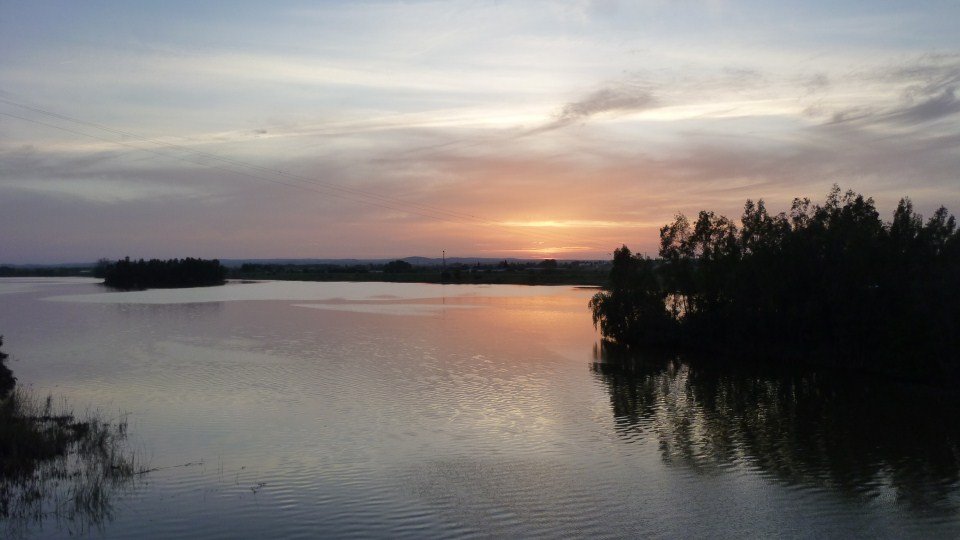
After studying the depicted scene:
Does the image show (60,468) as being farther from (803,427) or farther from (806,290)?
(806,290)

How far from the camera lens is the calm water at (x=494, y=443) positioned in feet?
43.3

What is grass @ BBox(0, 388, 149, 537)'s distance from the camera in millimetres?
12992

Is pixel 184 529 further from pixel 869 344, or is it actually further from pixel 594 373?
pixel 869 344

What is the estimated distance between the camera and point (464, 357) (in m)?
33.9

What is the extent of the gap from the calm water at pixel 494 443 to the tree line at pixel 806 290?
3.35 metres

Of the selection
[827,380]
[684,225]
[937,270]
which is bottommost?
[827,380]

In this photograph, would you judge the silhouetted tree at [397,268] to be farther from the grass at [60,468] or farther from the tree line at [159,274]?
the grass at [60,468]

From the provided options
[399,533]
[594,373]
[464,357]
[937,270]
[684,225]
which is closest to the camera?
[399,533]

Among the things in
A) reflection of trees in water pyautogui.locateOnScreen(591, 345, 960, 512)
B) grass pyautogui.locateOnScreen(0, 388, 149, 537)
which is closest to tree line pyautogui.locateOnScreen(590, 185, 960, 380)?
reflection of trees in water pyautogui.locateOnScreen(591, 345, 960, 512)

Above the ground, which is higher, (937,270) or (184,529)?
(937,270)

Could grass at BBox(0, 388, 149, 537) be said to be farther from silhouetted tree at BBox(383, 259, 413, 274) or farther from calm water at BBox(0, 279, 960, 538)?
silhouetted tree at BBox(383, 259, 413, 274)

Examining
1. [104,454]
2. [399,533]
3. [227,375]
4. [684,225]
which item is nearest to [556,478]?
[399,533]

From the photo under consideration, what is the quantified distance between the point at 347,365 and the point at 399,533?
19.1 metres

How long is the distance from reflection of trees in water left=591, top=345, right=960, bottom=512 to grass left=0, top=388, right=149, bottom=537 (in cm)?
1204
